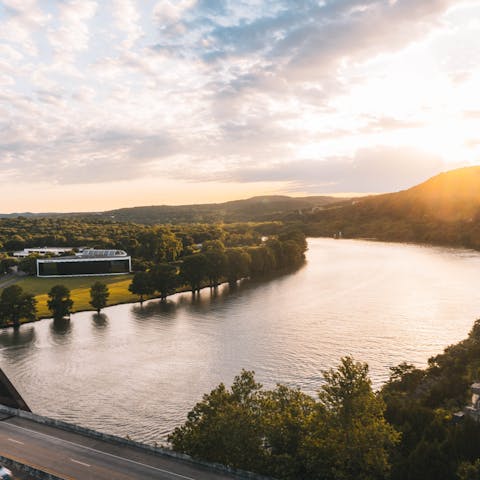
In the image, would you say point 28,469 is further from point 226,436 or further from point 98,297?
point 98,297

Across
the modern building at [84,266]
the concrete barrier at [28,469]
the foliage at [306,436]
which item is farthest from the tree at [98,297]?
the foliage at [306,436]

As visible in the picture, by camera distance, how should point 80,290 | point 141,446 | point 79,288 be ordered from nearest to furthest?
1. point 141,446
2. point 80,290
3. point 79,288

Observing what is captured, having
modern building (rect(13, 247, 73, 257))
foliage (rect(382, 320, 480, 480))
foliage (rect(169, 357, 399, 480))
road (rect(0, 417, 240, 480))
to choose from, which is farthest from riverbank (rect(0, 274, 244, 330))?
foliage (rect(382, 320, 480, 480))

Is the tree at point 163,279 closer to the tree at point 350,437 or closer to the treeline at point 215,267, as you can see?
the treeline at point 215,267

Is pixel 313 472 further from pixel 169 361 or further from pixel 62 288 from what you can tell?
pixel 62 288

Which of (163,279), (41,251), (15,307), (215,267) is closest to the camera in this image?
(15,307)

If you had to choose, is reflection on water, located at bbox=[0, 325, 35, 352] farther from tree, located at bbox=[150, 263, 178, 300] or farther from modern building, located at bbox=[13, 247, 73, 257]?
modern building, located at bbox=[13, 247, 73, 257]

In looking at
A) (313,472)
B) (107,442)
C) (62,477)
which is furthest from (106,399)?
(313,472)

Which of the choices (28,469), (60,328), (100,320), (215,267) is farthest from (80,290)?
(28,469)
